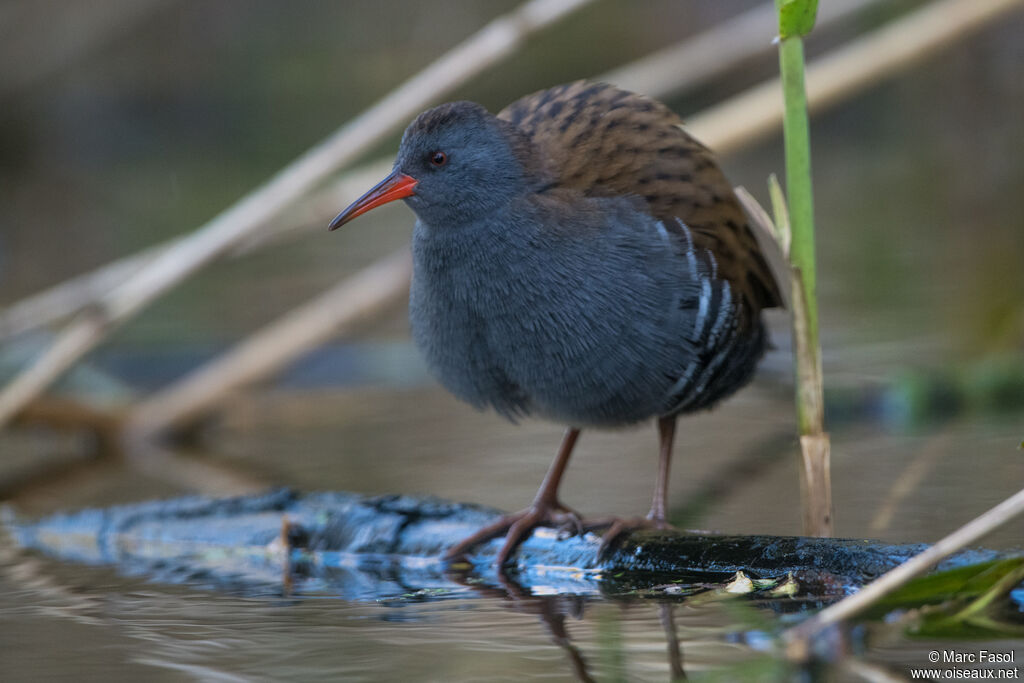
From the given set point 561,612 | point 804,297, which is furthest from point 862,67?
point 561,612

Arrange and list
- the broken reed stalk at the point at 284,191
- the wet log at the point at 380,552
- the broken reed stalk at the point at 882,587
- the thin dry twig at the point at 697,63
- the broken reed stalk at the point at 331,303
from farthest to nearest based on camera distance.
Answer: the thin dry twig at the point at 697,63 → the broken reed stalk at the point at 331,303 → the broken reed stalk at the point at 284,191 → the wet log at the point at 380,552 → the broken reed stalk at the point at 882,587

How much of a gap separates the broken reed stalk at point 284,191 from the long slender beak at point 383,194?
1.07 metres

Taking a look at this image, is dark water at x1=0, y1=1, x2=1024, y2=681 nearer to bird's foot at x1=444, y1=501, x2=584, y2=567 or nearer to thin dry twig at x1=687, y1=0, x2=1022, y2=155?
bird's foot at x1=444, y1=501, x2=584, y2=567

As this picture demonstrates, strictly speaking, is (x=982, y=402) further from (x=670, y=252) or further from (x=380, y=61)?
(x=380, y=61)

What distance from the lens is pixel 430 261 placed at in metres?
3.21

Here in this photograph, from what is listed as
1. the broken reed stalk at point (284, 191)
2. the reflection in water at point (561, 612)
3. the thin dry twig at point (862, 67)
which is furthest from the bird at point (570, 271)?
the thin dry twig at point (862, 67)

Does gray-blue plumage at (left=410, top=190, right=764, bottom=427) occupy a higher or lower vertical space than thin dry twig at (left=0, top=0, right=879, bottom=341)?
lower

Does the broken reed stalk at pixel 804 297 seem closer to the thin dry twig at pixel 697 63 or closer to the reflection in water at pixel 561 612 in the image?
the reflection in water at pixel 561 612

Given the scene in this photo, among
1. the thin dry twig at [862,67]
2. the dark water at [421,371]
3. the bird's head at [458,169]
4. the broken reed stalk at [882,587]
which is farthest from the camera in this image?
the thin dry twig at [862,67]

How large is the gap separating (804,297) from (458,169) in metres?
0.83

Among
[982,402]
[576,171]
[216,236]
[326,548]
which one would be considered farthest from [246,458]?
[982,402]

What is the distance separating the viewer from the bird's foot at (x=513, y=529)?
10.2 feet

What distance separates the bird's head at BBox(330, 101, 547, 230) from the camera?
10.4ft

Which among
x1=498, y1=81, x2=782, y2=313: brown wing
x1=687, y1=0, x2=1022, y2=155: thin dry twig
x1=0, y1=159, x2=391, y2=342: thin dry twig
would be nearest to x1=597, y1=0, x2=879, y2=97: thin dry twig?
x1=687, y1=0, x2=1022, y2=155: thin dry twig
